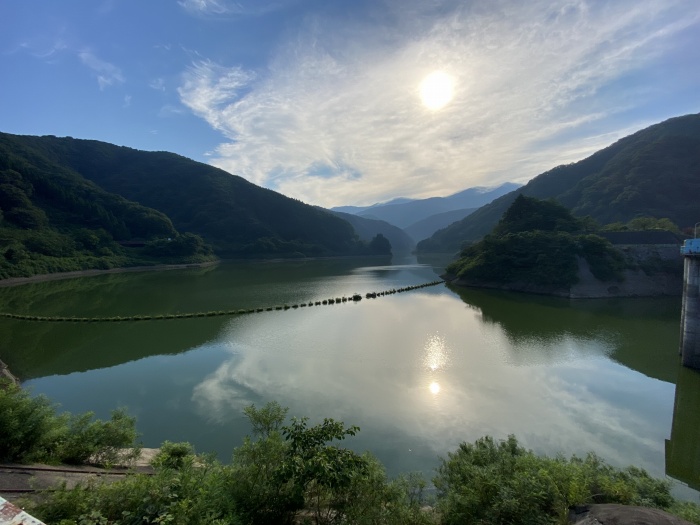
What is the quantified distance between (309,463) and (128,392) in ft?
43.4

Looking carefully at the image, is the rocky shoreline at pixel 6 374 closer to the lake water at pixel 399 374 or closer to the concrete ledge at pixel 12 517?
the lake water at pixel 399 374

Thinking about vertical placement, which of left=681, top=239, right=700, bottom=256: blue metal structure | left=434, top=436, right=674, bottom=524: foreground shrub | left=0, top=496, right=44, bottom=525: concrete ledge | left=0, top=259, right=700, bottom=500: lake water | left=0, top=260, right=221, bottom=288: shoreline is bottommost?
left=0, top=259, right=700, bottom=500: lake water

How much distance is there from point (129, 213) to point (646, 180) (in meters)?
129

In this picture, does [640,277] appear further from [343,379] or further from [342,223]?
[342,223]

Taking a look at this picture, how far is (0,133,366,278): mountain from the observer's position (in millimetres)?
64312

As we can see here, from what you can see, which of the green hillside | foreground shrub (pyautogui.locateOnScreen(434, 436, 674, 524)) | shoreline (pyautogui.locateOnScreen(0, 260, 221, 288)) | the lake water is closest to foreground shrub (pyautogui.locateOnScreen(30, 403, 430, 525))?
foreground shrub (pyautogui.locateOnScreen(434, 436, 674, 524))

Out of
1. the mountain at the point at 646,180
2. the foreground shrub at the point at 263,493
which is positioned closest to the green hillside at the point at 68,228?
the foreground shrub at the point at 263,493

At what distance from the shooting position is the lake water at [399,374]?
469 inches

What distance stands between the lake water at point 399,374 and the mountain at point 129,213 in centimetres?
3912

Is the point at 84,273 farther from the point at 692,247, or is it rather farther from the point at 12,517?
the point at 692,247

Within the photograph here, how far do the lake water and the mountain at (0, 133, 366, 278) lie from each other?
3912 centimetres

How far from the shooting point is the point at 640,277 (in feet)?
134

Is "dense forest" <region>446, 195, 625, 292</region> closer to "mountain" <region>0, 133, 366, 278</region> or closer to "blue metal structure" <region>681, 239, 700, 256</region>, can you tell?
"blue metal structure" <region>681, 239, 700, 256</region>

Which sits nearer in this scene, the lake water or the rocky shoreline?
the lake water
